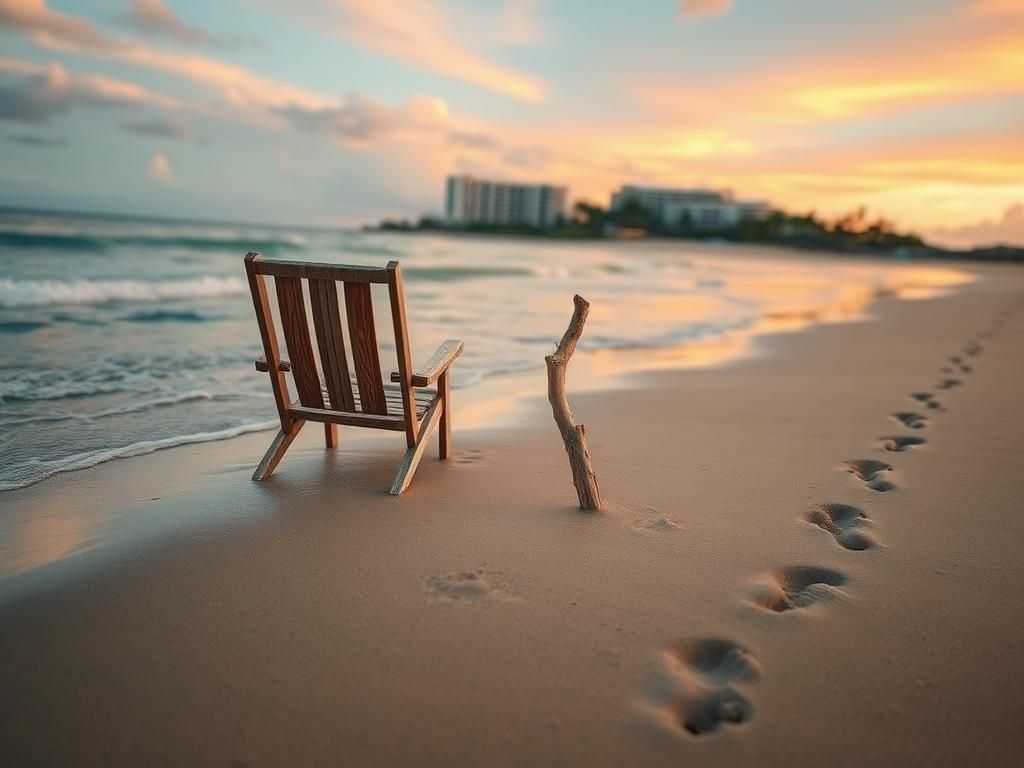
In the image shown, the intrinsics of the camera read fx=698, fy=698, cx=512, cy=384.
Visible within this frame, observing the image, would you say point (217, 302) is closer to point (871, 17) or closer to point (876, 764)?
point (876, 764)

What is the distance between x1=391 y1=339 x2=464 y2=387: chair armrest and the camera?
11.5ft

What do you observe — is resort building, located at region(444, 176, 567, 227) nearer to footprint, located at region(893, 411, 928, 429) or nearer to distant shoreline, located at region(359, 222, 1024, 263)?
distant shoreline, located at region(359, 222, 1024, 263)

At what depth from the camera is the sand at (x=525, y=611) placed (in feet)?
5.97

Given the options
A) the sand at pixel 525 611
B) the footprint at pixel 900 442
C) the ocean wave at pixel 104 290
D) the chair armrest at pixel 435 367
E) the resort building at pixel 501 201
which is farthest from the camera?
the resort building at pixel 501 201

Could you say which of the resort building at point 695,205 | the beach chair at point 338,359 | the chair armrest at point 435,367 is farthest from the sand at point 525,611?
the resort building at point 695,205

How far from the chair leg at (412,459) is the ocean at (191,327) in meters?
1.68

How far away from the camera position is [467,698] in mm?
1956

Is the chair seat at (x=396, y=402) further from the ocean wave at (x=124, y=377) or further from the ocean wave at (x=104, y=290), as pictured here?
the ocean wave at (x=104, y=290)

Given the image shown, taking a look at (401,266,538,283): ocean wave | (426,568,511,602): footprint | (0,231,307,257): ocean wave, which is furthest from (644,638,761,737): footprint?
(0,231,307,257): ocean wave

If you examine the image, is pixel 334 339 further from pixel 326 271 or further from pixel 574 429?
pixel 574 429

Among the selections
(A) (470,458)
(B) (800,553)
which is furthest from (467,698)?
(A) (470,458)

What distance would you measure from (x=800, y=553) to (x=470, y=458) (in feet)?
6.55

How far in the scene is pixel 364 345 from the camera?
3.57 meters

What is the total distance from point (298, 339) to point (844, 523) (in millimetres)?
2871
